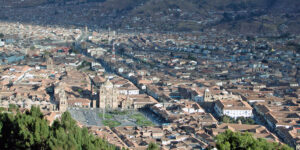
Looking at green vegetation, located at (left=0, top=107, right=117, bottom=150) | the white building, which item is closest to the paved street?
the white building

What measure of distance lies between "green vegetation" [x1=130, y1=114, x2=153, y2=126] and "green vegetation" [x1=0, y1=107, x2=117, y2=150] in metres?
9.24

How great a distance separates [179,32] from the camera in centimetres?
8969

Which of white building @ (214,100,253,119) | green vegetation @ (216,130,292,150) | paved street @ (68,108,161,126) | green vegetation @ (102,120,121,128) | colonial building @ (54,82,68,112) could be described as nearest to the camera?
green vegetation @ (216,130,292,150)

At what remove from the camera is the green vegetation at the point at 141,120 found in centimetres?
2980

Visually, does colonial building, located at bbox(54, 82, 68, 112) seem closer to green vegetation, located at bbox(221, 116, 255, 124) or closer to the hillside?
green vegetation, located at bbox(221, 116, 255, 124)

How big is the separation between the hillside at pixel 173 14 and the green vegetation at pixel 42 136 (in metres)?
68.5

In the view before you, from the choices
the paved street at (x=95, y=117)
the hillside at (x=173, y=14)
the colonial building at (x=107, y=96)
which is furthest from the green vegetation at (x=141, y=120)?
the hillside at (x=173, y=14)

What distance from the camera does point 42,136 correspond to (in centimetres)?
1877

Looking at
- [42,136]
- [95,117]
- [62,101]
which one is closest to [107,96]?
[95,117]

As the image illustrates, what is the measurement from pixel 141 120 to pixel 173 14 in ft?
250

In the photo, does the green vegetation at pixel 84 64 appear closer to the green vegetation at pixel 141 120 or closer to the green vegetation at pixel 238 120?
the green vegetation at pixel 141 120

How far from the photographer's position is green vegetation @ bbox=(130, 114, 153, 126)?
29795 millimetres

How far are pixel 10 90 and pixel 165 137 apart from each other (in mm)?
16306

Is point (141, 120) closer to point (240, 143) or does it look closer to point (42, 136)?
point (42, 136)
